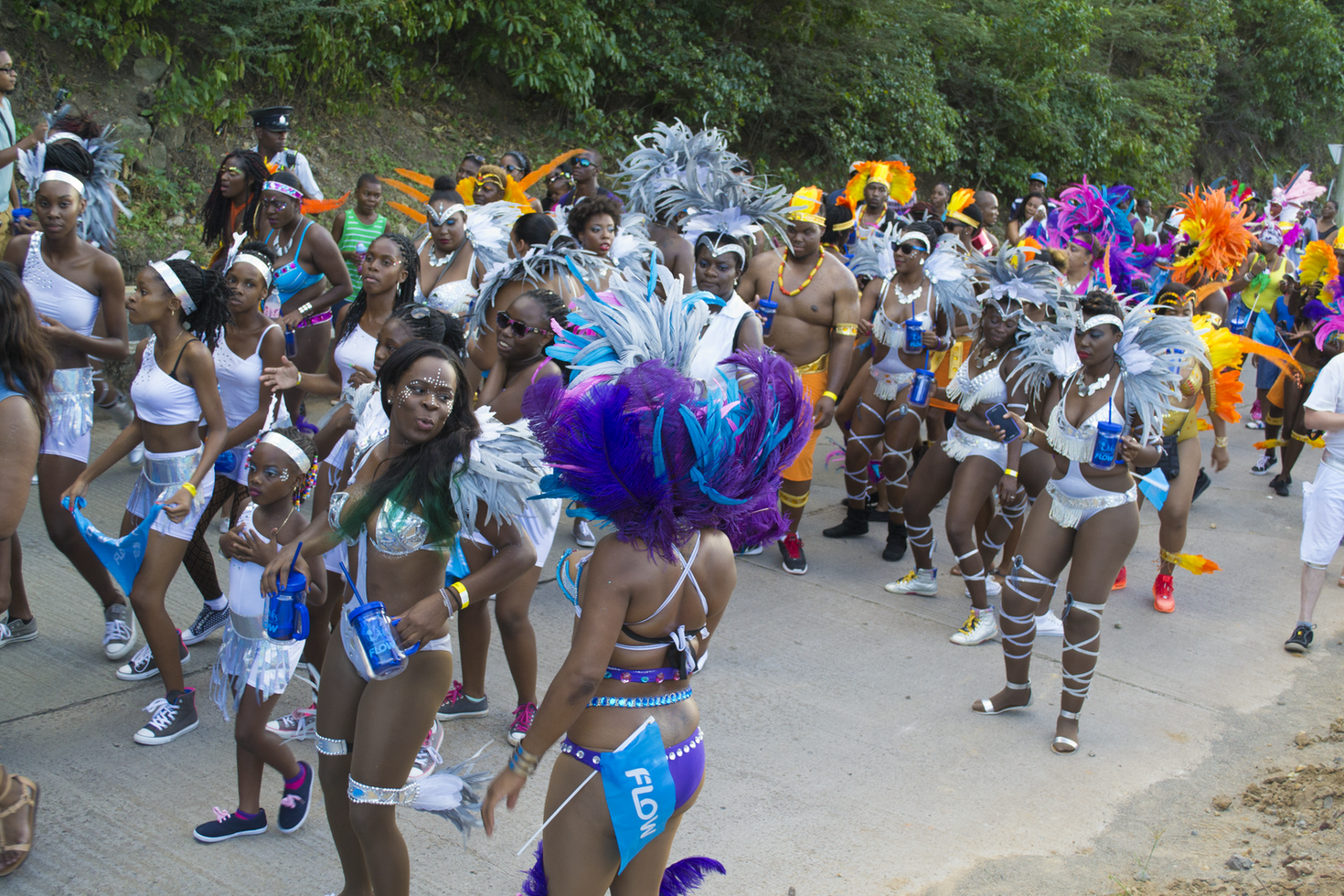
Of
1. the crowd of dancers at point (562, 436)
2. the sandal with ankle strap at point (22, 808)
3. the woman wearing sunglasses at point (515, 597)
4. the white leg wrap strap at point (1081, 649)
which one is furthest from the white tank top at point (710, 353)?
the white leg wrap strap at point (1081, 649)

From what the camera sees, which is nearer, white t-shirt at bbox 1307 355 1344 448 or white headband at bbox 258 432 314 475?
white headband at bbox 258 432 314 475

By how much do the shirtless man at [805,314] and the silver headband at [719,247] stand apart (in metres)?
0.29

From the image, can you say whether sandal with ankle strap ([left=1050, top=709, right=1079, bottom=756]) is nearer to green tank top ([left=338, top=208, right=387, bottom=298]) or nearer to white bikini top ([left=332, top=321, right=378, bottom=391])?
white bikini top ([left=332, top=321, right=378, bottom=391])

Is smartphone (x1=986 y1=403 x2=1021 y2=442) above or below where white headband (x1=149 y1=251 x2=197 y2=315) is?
below

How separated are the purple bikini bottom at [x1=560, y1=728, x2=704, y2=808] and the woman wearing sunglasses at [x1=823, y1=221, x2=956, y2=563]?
461 cm

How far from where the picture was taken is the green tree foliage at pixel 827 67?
11125 millimetres

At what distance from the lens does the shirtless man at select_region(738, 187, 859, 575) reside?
6852 millimetres

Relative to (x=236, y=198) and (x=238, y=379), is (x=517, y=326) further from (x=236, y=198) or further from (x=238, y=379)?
(x=236, y=198)

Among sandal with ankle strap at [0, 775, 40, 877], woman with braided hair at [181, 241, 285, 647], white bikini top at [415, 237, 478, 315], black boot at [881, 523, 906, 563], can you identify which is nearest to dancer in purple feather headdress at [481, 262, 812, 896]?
sandal with ankle strap at [0, 775, 40, 877]

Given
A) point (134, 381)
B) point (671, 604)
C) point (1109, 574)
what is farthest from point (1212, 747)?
point (134, 381)

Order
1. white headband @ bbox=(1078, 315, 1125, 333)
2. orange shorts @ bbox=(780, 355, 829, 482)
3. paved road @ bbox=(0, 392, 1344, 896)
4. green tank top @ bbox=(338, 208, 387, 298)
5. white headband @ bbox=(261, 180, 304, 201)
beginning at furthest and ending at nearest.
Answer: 1. green tank top @ bbox=(338, 208, 387, 298)
2. orange shorts @ bbox=(780, 355, 829, 482)
3. white headband @ bbox=(261, 180, 304, 201)
4. white headband @ bbox=(1078, 315, 1125, 333)
5. paved road @ bbox=(0, 392, 1344, 896)

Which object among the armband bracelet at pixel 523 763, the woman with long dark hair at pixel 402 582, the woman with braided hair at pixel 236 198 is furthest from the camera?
the woman with braided hair at pixel 236 198

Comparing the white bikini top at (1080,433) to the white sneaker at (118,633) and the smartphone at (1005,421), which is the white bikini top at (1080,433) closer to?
the smartphone at (1005,421)

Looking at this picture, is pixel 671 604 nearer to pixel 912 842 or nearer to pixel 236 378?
pixel 912 842
